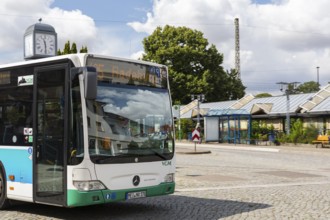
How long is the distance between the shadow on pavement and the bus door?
822mm

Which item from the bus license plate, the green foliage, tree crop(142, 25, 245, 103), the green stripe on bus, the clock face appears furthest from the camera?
tree crop(142, 25, 245, 103)

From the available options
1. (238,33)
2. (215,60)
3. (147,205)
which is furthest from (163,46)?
(147,205)

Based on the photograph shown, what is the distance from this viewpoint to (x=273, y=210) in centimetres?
951

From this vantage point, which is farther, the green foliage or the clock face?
the green foliage

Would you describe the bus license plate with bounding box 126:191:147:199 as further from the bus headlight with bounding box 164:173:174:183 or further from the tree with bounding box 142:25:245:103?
the tree with bounding box 142:25:245:103

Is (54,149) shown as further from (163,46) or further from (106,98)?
(163,46)

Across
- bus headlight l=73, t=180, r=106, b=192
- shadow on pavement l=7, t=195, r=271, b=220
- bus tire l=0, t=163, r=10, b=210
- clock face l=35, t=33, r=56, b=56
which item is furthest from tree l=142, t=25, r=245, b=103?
bus headlight l=73, t=180, r=106, b=192

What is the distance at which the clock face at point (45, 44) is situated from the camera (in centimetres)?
3162

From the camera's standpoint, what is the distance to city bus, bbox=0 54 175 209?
7.99 metres

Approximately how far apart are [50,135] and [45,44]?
25.0 metres

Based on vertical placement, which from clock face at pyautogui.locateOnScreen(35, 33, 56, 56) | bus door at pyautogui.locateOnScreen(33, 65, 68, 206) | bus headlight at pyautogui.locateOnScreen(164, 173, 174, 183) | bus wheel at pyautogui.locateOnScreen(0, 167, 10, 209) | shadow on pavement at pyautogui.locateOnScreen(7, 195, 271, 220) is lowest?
shadow on pavement at pyautogui.locateOnScreen(7, 195, 271, 220)

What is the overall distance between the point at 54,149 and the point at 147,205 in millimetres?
2793

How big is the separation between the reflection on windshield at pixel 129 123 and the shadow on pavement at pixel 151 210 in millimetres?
1140

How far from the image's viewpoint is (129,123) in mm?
8539
